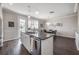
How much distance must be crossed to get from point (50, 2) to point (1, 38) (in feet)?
3.38

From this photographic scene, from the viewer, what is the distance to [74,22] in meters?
1.22

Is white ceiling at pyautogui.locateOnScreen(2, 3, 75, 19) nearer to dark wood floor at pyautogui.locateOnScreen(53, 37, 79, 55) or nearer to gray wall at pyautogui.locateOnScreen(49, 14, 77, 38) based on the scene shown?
gray wall at pyautogui.locateOnScreen(49, 14, 77, 38)

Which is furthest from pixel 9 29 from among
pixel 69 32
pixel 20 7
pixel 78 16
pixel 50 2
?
pixel 78 16

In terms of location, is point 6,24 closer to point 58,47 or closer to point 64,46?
point 58,47

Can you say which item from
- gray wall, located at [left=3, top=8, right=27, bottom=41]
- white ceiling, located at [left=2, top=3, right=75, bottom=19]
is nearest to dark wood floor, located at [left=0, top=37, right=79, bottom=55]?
gray wall, located at [left=3, top=8, right=27, bottom=41]

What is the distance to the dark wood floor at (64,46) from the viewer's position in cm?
123

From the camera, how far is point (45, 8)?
1240mm

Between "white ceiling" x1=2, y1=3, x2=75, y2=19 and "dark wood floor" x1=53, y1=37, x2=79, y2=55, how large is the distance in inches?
18.1

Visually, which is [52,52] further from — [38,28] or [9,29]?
[9,29]

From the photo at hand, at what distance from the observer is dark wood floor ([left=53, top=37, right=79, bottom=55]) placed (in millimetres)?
1233

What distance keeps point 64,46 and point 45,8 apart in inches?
30.5

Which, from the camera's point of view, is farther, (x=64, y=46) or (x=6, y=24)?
(x=64, y=46)

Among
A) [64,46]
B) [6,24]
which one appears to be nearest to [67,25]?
[64,46]
